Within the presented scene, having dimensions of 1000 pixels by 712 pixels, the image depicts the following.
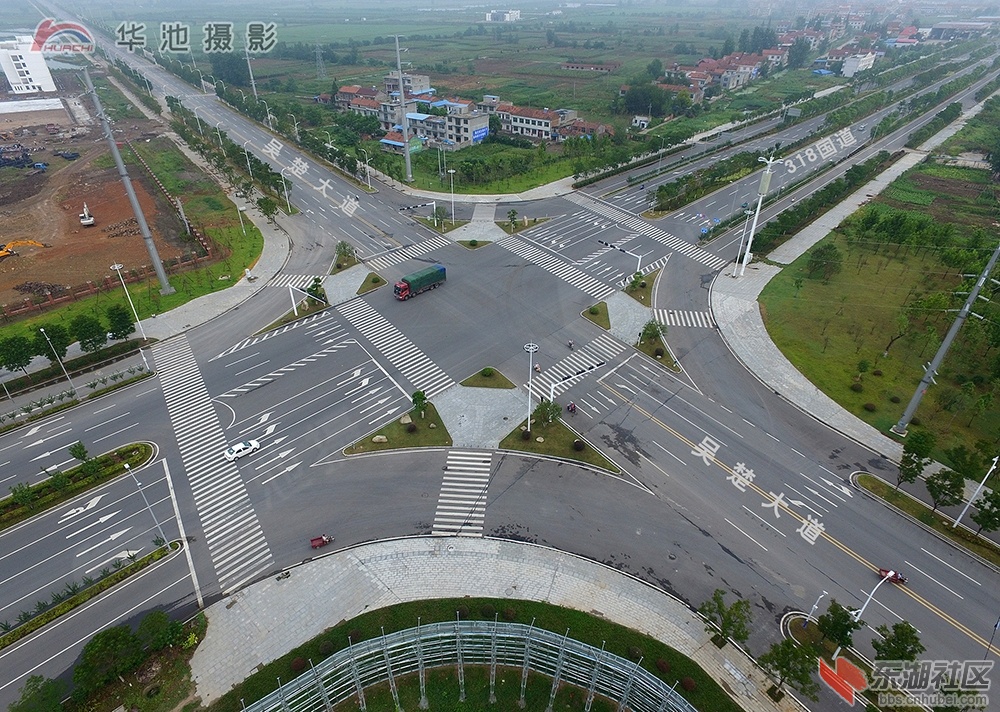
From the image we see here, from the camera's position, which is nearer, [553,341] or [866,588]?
[866,588]

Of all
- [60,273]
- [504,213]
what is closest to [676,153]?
[504,213]

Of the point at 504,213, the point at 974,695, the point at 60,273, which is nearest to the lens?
the point at 974,695

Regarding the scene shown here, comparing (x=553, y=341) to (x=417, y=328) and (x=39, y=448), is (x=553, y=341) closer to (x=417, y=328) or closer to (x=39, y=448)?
(x=417, y=328)

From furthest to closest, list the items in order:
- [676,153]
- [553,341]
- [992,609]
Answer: [676,153], [553,341], [992,609]

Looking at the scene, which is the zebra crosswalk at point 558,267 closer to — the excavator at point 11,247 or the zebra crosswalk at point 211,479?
the zebra crosswalk at point 211,479

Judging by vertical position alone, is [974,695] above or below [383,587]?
above
